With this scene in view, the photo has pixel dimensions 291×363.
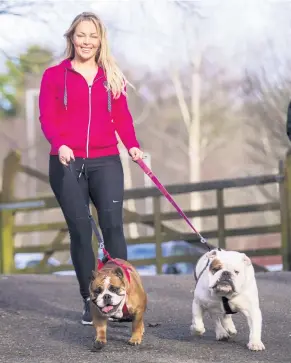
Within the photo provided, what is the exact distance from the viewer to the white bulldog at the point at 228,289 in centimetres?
412

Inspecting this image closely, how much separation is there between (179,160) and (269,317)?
16.1 metres

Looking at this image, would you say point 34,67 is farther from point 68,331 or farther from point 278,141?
point 68,331

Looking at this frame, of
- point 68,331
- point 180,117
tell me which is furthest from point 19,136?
point 68,331

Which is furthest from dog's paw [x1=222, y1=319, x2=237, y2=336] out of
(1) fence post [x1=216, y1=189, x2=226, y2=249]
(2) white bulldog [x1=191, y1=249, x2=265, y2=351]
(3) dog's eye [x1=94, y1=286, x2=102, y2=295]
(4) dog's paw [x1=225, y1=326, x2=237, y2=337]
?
(1) fence post [x1=216, y1=189, x2=226, y2=249]

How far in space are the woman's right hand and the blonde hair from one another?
1.49ft

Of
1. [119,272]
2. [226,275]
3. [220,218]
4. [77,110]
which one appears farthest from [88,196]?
[220,218]

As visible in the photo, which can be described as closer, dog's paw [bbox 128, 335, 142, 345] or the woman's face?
dog's paw [bbox 128, 335, 142, 345]

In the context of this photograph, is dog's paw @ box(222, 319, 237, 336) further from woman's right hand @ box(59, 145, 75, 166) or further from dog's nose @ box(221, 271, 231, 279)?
woman's right hand @ box(59, 145, 75, 166)

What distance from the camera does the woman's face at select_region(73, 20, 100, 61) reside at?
15.9 ft

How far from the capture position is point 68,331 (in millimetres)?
5160

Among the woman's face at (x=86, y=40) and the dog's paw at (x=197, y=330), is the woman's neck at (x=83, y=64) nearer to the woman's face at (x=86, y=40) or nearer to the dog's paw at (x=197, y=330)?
the woman's face at (x=86, y=40)

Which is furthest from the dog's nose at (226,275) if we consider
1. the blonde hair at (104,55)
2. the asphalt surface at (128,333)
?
the blonde hair at (104,55)

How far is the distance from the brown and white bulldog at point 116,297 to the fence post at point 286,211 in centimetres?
674

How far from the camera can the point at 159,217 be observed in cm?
1176
